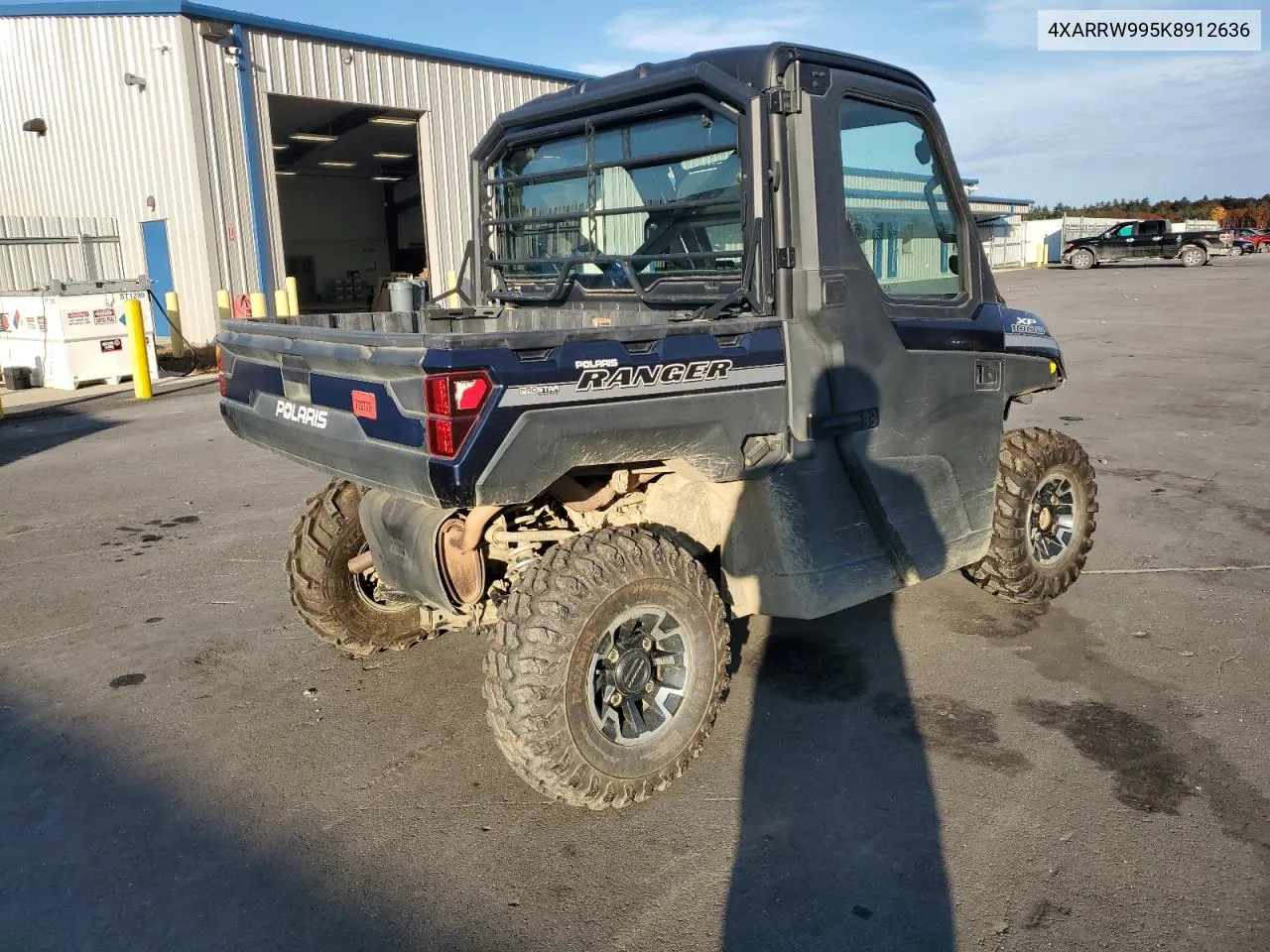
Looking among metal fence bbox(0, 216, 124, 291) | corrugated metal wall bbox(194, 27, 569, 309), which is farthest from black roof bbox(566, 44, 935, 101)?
metal fence bbox(0, 216, 124, 291)

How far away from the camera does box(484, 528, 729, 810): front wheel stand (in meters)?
3.24

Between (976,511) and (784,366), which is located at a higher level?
(784,366)

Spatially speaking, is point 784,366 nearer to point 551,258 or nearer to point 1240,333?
point 551,258

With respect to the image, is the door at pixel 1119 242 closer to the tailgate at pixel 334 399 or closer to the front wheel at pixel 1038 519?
the front wheel at pixel 1038 519

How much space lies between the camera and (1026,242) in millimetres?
53469

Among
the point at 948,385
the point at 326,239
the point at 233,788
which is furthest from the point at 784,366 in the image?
Result: the point at 326,239

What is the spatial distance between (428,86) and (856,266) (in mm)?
19054

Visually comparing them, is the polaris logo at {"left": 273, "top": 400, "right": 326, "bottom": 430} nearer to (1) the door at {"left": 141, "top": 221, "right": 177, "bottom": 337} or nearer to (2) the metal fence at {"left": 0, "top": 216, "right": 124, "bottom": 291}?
(1) the door at {"left": 141, "top": 221, "right": 177, "bottom": 337}

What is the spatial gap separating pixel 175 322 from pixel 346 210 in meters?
20.4

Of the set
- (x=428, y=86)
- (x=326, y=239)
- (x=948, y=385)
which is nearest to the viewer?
(x=948, y=385)

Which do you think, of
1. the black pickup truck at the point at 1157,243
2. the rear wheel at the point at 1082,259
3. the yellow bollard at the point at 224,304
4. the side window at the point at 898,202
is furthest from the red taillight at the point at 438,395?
the rear wheel at the point at 1082,259

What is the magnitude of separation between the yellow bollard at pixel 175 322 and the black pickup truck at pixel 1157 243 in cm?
3630

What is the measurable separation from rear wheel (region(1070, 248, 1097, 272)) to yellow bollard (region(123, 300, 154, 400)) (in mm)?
38253

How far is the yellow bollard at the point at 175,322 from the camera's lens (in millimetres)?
17922
